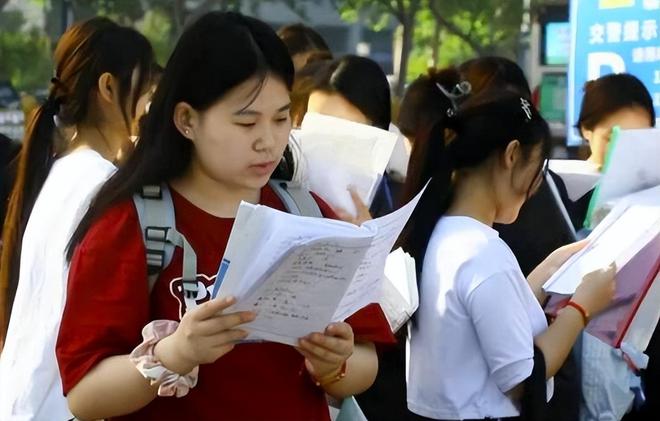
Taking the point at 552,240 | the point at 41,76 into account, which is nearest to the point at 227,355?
the point at 552,240

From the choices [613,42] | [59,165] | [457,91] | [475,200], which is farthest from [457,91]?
[613,42]

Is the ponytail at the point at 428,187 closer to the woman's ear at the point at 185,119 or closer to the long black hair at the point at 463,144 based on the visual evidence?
the long black hair at the point at 463,144

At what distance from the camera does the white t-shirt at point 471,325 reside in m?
2.35

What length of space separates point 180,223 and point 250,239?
0.91 ft

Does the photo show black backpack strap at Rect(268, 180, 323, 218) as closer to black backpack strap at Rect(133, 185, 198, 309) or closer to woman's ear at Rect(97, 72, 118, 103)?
black backpack strap at Rect(133, 185, 198, 309)

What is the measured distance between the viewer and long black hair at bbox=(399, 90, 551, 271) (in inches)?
99.7

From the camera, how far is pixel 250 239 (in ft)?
4.94

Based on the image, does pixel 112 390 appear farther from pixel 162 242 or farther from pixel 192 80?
pixel 192 80

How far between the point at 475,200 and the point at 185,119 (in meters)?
0.92

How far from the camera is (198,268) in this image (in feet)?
A: 5.65

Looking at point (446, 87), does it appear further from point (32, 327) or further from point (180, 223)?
point (180, 223)

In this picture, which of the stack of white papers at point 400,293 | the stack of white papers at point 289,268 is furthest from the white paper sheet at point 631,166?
the stack of white papers at point 289,268

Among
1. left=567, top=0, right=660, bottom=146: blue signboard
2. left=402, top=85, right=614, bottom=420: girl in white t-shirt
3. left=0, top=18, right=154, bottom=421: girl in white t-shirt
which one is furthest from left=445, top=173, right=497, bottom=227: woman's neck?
left=567, top=0, right=660, bottom=146: blue signboard

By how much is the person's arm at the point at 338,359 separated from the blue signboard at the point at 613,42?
425cm
